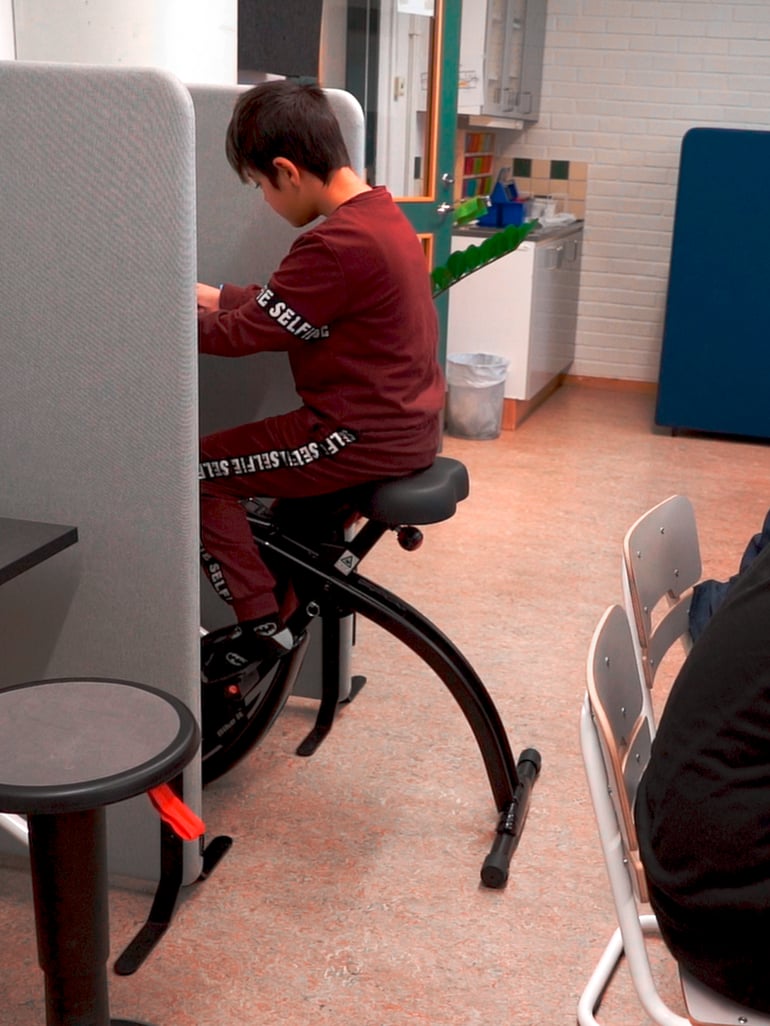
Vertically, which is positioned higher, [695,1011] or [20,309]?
[20,309]

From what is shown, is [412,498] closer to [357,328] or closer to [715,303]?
[357,328]

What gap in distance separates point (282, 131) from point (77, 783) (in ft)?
3.77

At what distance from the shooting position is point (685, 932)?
1.15 metres

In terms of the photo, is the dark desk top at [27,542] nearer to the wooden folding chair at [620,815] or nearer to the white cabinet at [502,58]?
the wooden folding chair at [620,815]

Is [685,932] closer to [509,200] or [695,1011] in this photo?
[695,1011]

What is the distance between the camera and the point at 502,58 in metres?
5.06

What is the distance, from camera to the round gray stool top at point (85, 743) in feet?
3.95

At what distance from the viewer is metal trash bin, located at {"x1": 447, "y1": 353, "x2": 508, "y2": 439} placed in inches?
192

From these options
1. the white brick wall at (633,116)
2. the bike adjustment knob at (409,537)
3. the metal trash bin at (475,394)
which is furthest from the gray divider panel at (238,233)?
the white brick wall at (633,116)

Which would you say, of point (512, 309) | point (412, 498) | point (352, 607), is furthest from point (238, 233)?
point (512, 309)

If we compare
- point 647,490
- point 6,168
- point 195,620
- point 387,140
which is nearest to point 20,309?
point 6,168

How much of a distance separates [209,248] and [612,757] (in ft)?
4.44

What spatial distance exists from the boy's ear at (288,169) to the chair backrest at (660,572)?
2.69 ft

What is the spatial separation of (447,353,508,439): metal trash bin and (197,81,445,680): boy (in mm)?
2811
